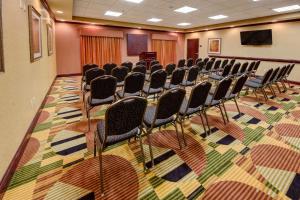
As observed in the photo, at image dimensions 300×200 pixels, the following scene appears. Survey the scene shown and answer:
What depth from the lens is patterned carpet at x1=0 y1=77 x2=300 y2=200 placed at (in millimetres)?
1833

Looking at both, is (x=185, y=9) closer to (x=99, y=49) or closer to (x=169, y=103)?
(x=99, y=49)

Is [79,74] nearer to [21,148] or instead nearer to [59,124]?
[59,124]

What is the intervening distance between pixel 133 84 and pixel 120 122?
186 centimetres

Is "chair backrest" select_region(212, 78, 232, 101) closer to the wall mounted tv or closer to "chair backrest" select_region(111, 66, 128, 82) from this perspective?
"chair backrest" select_region(111, 66, 128, 82)

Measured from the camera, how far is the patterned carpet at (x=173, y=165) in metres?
1.83

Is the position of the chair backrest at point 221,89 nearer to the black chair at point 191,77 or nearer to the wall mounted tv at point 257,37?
the black chair at point 191,77

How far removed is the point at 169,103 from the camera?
2244 millimetres

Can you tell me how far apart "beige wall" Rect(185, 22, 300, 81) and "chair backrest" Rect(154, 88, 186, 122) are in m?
8.15

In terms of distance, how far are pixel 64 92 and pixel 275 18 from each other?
347 inches

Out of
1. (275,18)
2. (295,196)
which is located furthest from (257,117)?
(275,18)

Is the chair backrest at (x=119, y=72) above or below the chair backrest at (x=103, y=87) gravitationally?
above

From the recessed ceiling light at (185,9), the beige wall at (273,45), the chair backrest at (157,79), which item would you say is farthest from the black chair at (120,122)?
the beige wall at (273,45)

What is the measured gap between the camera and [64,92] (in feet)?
19.8

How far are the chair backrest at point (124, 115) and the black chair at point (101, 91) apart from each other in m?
1.25
